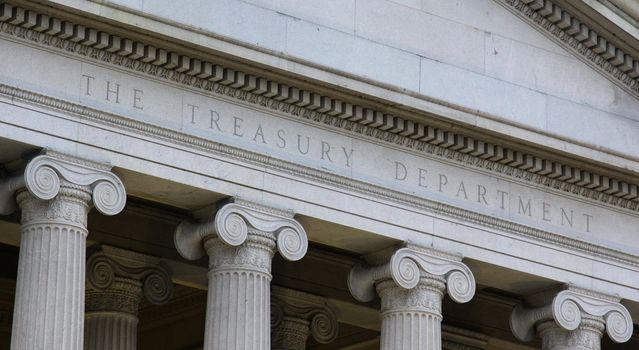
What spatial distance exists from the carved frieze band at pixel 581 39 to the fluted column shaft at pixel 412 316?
21.7ft

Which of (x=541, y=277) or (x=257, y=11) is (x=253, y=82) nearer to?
(x=257, y=11)

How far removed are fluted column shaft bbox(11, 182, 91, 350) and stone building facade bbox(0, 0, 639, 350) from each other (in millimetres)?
39

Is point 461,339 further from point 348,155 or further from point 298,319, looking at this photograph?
point 348,155

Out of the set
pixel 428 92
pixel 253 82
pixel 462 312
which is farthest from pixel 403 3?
pixel 462 312

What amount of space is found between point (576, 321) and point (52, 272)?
12.0 m

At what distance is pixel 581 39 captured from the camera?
47312mm

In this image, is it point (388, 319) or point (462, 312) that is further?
point (462, 312)

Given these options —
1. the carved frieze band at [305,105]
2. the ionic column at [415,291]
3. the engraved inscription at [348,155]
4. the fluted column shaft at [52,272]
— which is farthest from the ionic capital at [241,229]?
the fluted column shaft at [52,272]

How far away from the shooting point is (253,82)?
41.7 meters

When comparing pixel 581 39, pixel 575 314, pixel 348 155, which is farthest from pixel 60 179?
pixel 581 39

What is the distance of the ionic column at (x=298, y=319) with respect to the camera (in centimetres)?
4697

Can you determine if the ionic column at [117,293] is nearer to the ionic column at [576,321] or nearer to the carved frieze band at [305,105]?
the carved frieze band at [305,105]

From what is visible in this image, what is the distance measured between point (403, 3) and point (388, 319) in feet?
21.3

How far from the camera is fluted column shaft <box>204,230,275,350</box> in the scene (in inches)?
1606
